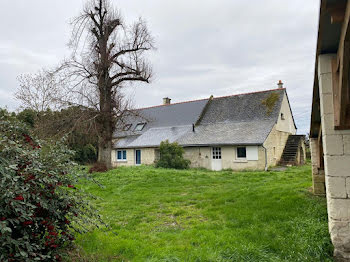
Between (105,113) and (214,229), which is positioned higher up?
(105,113)

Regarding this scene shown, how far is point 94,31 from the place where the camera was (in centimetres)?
1596

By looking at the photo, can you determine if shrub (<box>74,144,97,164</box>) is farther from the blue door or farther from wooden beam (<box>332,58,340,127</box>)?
wooden beam (<box>332,58,340,127</box>)

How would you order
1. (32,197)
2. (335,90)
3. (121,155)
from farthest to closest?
(121,155), (335,90), (32,197)

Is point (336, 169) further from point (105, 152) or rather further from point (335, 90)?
point (105, 152)

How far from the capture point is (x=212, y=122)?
21812 millimetres

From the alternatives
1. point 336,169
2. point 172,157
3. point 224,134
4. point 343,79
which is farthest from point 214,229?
point 224,134

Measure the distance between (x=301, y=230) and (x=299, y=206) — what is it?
153 centimetres

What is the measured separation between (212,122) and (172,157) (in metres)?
5.82

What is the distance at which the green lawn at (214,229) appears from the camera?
4043 mm

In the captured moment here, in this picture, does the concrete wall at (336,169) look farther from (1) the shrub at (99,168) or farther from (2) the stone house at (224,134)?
(1) the shrub at (99,168)

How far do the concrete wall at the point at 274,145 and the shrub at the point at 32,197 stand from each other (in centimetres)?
1488

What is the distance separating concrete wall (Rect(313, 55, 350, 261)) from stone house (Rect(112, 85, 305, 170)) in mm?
12307

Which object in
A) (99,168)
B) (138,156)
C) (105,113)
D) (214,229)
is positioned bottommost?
(214,229)

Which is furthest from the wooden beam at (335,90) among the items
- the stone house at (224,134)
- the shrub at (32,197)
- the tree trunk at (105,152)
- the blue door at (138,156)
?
the blue door at (138,156)
